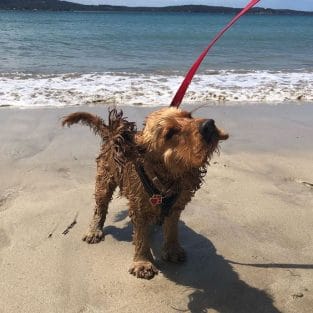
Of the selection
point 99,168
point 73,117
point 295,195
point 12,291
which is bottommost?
point 12,291

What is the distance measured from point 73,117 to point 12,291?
139 centimetres

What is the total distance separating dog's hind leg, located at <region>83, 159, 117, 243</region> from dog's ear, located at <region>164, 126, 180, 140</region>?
1.10 m

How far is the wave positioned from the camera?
30.0ft

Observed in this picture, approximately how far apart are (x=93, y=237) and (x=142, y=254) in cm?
62

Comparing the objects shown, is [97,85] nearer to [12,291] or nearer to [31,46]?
[12,291]

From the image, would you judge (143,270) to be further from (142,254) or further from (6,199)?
(6,199)

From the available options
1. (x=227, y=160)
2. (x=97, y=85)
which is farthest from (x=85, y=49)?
(x=227, y=160)

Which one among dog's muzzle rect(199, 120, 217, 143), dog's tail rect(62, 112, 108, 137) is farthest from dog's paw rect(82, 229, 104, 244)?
dog's muzzle rect(199, 120, 217, 143)

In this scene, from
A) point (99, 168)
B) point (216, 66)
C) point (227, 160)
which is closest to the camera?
point (99, 168)

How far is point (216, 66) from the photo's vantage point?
15.3 meters

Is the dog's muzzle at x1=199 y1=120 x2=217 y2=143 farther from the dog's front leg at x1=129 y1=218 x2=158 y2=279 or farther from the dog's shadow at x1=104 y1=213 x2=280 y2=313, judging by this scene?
the dog's shadow at x1=104 y1=213 x2=280 y2=313

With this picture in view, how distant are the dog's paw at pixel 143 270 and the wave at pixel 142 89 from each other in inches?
215

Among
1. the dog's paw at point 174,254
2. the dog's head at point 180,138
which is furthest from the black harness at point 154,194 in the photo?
the dog's paw at point 174,254

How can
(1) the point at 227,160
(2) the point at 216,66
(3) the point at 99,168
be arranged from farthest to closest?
1. (2) the point at 216,66
2. (1) the point at 227,160
3. (3) the point at 99,168
